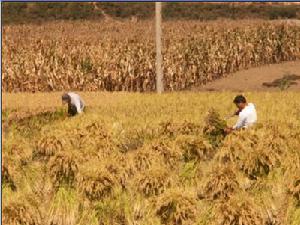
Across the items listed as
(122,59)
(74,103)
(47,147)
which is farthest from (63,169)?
(122,59)

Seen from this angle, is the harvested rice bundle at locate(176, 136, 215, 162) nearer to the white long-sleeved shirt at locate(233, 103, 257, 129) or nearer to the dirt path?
the white long-sleeved shirt at locate(233, 103, 257, 129)

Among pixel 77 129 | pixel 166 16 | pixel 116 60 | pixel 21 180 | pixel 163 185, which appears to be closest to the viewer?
pixel 163 185

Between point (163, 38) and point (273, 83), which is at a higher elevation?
point (163, 38)

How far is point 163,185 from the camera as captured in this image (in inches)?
324

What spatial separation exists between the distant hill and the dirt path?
24.4 m

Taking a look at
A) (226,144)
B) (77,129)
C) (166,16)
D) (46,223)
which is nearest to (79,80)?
(77,129)

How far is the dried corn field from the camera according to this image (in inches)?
891

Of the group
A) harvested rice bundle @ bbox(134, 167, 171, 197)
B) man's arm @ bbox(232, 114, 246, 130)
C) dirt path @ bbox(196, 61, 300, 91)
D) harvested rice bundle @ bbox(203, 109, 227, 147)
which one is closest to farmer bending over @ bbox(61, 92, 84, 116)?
harvested rice bundle @ bbox(203, 109, 227, 147)

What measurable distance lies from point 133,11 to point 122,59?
34.9 m

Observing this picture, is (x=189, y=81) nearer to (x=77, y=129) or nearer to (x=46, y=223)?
(x=77, y=129)

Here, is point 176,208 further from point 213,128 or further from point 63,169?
point 213,128

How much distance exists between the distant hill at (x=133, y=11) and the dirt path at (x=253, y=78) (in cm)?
2443

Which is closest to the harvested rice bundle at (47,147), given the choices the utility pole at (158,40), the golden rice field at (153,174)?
the golden rice field at (153,174)

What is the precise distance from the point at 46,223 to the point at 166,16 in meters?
47.0
